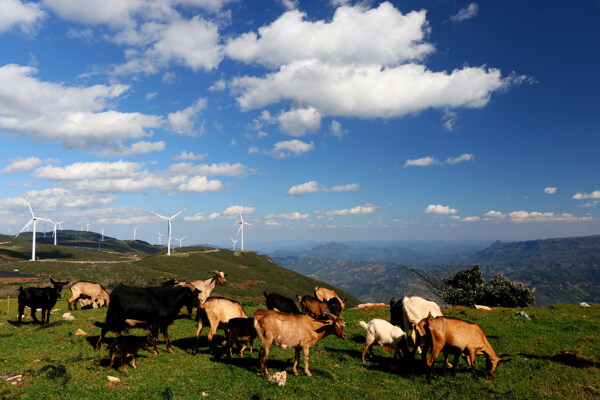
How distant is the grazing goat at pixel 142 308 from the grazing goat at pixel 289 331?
4852 mm

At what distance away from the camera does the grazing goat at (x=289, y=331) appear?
1148 centimetres

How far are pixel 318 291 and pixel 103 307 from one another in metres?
17.5

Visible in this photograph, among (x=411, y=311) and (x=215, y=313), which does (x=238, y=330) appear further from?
(x=411, y=311)

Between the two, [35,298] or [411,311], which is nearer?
[411,311]

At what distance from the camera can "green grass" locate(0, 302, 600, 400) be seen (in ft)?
32.9

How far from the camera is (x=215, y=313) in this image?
46.2 feet

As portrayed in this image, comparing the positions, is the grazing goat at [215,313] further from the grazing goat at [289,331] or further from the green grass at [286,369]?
the grazing goat at [289,331]

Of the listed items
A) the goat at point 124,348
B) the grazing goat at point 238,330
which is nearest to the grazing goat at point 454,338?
the grazing goat at point 238,330

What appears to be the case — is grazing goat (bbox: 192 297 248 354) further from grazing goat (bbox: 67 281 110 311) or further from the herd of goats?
grazing goat (bbox: 67 281 110 311)

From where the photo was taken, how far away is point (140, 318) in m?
13.6

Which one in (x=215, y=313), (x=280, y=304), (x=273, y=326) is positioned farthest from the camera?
(x=280, y=304)

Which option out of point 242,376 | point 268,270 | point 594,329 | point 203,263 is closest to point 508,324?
point 594,329

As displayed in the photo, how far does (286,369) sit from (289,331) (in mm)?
1882

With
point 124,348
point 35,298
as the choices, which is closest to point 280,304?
point 124,348
